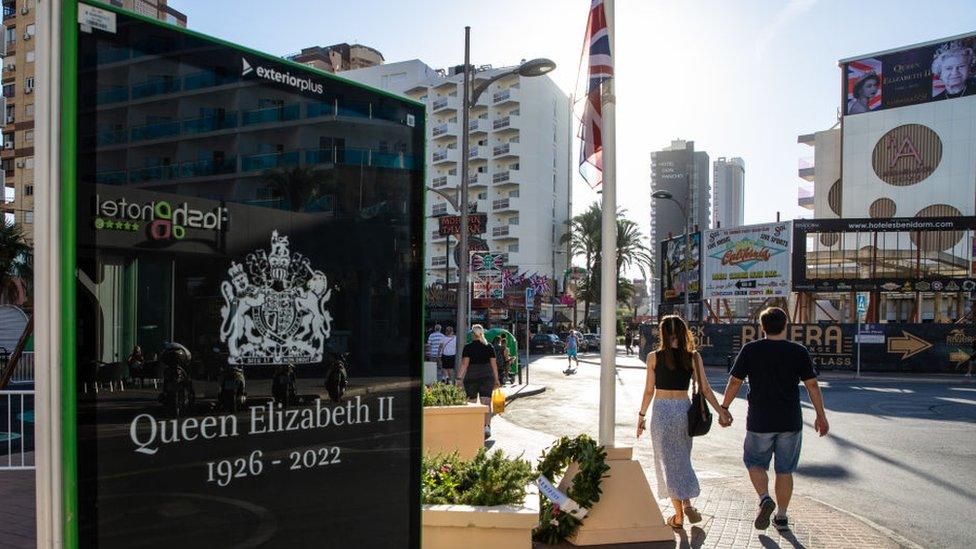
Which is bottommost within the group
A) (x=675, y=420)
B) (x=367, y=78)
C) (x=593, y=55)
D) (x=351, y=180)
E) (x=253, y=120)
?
(x=675, y=420)

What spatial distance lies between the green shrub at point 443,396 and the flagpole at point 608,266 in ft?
7.56

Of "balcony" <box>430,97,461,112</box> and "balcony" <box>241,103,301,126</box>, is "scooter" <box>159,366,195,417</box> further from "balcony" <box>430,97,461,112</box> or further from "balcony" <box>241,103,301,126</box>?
"balcony" <box>430,97,461,112</box>

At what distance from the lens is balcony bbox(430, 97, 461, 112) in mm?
71375

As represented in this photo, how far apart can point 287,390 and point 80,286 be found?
0.85 metres

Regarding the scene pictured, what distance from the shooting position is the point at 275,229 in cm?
275

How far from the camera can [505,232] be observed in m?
70.2

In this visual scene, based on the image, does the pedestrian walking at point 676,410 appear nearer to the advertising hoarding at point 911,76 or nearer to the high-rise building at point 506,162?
the advertising hoarding at point 911,76

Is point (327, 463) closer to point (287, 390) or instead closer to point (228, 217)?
point (287, 390)

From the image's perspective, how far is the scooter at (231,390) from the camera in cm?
256

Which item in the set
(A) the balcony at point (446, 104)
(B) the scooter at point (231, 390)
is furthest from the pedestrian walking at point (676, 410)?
(A) the balcony at point (446, 104)

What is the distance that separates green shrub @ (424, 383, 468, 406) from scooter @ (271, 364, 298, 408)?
15.2ft

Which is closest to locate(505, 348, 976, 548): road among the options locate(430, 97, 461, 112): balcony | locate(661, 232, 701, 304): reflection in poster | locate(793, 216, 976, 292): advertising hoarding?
locate(793, 216, 976, 292): advertising hoarding

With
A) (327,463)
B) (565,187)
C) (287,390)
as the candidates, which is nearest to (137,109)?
(287,390)

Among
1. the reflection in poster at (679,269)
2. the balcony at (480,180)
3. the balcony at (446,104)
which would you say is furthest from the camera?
the balcony at (446,104)
